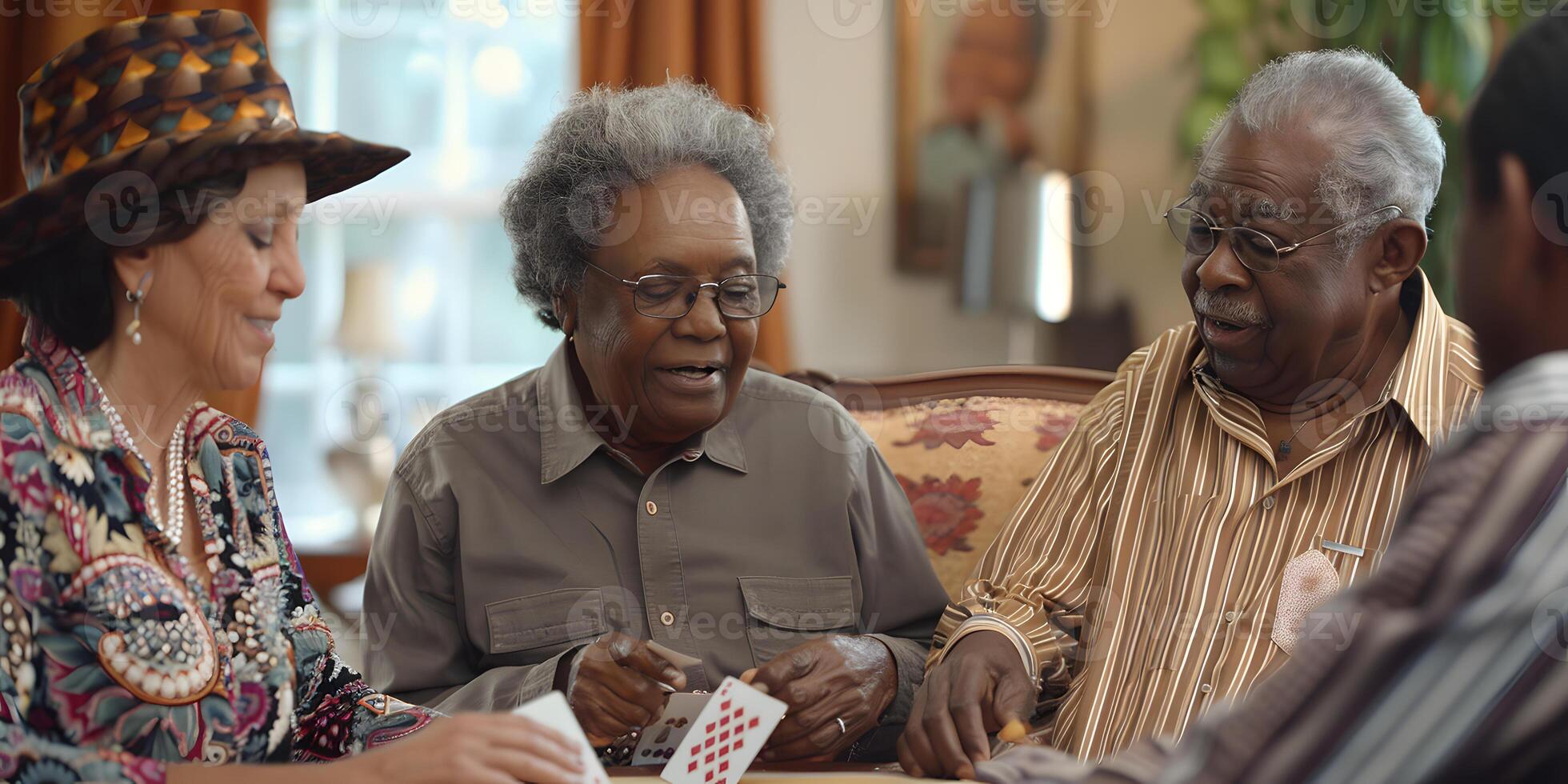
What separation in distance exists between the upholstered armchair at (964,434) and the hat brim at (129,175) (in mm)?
1519

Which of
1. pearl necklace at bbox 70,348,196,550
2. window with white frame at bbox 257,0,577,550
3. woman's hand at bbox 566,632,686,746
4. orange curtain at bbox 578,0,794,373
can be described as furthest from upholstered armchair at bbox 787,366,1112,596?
window with white frame at bbox 257,0,577,550

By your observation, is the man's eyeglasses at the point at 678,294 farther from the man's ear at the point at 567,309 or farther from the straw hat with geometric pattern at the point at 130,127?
the straw hat with geometric pattern at the point at 130,127


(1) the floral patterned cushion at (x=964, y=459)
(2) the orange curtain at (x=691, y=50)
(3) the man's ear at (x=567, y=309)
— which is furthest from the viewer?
(2) the orange curtain at (x=691, y=50)

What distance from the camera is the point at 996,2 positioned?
183 inches

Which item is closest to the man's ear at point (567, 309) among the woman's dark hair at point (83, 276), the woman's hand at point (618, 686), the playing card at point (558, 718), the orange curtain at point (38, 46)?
the woman's hand at point (618, 686)

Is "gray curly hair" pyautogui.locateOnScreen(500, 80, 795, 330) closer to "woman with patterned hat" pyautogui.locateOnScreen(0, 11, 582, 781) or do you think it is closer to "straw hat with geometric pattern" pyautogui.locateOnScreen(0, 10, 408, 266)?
"woman with patterned hat" pyautogui.locateOnScreen(0, 11, 582, 781)

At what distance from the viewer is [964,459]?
256 centimetres

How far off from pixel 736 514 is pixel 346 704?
30.8 inches

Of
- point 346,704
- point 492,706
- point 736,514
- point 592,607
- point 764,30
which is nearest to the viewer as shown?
point 346,704

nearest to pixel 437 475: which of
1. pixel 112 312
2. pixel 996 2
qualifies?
pixel 112 312

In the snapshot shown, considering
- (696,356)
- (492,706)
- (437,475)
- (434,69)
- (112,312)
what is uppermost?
(434,69)

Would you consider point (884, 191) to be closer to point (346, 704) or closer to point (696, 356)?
point (696, 356)

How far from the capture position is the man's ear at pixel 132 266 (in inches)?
52.0

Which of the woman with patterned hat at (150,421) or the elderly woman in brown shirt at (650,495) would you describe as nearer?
the woman with patterned hat at (150,421)
